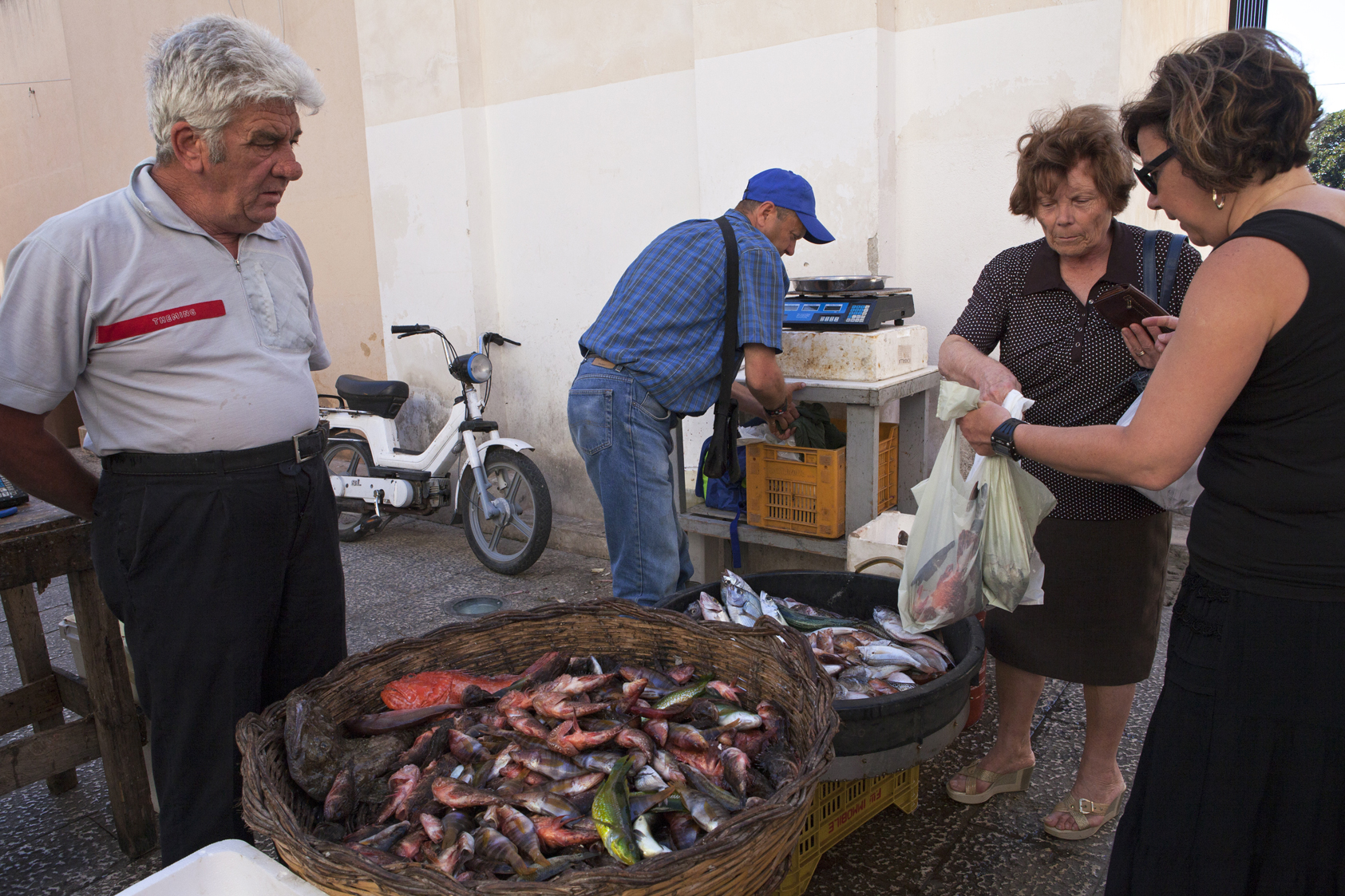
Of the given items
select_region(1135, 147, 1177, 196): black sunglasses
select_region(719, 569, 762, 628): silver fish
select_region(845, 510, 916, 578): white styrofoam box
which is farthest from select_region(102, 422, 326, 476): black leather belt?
select_region(845, 510, 916, 578): white styrofoam box

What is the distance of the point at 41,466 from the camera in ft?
6.79

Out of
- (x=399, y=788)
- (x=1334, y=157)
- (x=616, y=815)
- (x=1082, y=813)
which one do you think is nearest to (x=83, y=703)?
(x=399, y=788)

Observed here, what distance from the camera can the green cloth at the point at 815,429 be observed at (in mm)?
3893

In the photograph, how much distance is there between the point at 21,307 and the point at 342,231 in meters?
5.36

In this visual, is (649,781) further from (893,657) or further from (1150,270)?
(1150,270)

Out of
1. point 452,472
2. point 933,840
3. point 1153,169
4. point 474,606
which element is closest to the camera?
point 1153,169

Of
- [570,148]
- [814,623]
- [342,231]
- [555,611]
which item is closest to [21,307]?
[555,611]

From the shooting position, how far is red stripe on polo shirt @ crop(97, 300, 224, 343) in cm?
196

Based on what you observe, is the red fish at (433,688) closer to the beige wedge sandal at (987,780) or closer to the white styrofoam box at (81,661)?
the white styrofoam box at (81,661)

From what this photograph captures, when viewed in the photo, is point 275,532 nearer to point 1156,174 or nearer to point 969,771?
point 1156,174

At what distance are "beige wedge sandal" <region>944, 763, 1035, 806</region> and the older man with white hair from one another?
2.14 meters

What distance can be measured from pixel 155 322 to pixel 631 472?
1.68 m

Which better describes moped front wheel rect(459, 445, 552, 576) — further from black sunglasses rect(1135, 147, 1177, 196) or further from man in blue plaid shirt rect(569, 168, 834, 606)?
black sunglasses rect(1135, 147, 1177, 196)

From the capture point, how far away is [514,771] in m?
1.76
